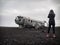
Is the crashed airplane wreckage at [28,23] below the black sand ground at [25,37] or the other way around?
the other way around

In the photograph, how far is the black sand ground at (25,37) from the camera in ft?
6.32

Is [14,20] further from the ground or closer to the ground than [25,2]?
closer to the ground

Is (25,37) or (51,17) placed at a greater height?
(51,17)

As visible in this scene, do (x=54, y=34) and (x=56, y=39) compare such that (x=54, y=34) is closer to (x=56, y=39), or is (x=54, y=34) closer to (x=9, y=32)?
(x=56, y=39)

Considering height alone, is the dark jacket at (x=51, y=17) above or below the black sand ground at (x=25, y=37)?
above

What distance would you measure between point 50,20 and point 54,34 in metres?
0.19

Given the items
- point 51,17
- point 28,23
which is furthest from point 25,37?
point 51,17

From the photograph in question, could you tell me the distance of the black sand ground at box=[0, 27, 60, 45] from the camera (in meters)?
1.93

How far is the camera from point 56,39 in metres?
1.94

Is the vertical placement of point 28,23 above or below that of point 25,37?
above

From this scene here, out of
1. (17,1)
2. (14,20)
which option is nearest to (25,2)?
(17,1)

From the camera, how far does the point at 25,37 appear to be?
196cm

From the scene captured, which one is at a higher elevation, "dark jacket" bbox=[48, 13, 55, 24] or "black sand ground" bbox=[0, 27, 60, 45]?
"dark jacket" bbox=[48, 13, 55, 24]

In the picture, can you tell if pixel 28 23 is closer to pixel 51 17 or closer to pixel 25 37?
pixel 25 37
